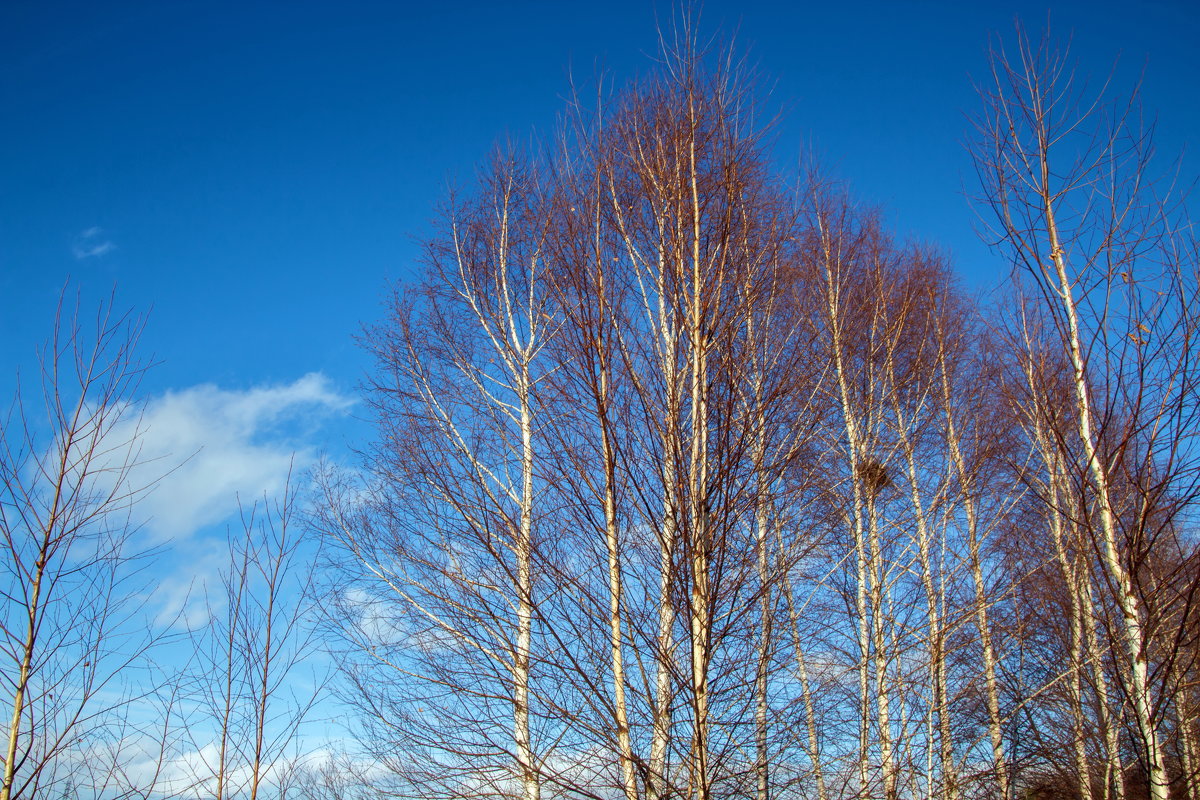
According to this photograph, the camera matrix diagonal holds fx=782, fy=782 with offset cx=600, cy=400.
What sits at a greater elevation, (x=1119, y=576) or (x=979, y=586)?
(x=979, y=586)

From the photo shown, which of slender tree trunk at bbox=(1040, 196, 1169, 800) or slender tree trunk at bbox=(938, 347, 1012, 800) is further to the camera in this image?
slender tree trunk at bbox=(938, 347, 1012, 800)

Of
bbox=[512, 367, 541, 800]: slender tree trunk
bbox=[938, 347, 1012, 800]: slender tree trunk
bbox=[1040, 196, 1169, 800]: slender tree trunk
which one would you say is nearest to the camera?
bbox=[1040, 196, 1169, 800]: slender tree trunk

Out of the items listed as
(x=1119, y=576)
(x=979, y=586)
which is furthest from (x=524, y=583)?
(x=979, y=586)

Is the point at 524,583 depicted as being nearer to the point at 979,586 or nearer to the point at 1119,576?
the point at 1119,576

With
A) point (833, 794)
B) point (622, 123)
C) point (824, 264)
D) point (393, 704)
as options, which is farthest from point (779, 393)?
point (824, 264)

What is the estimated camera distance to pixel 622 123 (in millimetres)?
4652

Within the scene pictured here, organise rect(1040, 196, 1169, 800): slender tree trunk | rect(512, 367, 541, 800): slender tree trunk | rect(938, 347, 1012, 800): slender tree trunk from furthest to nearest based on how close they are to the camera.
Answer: rect(938, 347, 1012, 800): slender tree trunk
rect(512, 367, 541, 800): slender tree trunk
rect(1040, 196, 1169, 800): slender tree trunk

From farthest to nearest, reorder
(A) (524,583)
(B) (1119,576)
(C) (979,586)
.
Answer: (C) (979,586) < (A) (524,583) < (B) (1119,576)

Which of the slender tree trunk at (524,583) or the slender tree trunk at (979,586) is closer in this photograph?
the slender tree trunk at (524,583)

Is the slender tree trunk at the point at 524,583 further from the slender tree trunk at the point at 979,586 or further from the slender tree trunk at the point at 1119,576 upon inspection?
the slender tree trunk at the point at 979,586

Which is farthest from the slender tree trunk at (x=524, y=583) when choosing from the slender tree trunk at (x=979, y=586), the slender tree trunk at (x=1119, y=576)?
the slender tree trunk at (x=979, y=586)

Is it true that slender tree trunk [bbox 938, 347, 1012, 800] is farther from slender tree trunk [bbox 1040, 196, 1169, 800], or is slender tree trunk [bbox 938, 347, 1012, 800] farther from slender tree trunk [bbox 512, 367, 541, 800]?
slender tree trunk [bbox 512, 367, 541, 800]

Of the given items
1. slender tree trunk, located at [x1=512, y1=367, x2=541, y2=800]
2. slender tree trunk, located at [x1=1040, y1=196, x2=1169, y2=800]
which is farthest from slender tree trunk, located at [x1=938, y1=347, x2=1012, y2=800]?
slender tree trunk, located at [x1=512, y1=367, x2=541, y2=800]

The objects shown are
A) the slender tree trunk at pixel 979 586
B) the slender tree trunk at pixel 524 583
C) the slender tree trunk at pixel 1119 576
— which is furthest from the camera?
the slender tree trunk at pixel 979 586
